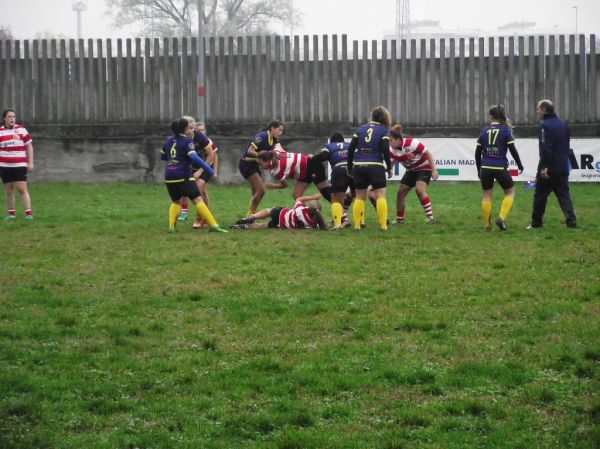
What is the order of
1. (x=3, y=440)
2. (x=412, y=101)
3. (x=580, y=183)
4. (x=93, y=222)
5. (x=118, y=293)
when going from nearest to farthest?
1. (x=3, y=440)
2. (x=118, y=293)
3. (x=93, y=222)
4. (x=580, y=183)
5. (x=412, y=101)

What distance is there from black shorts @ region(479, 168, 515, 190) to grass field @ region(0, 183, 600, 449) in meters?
1.05

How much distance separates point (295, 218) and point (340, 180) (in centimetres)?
90

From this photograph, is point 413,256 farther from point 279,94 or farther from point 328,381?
point 279,94

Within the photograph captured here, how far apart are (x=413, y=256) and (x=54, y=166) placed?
16.2 m

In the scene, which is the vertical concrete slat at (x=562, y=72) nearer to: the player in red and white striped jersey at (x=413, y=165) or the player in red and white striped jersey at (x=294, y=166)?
the player in red and white striped jersey at (x=413, y=165)

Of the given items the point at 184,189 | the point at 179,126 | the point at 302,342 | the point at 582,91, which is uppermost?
the point at 582,91

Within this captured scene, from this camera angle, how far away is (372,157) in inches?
570

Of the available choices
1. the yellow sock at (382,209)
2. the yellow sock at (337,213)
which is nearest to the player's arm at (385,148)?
the yellow sock at (382,209)

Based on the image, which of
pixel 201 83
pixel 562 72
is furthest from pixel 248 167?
pixel 562 72

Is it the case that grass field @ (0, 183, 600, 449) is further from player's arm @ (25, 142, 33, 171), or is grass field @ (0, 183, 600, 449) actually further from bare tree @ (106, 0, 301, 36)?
bare tree @ (106, 0, 301, 36)

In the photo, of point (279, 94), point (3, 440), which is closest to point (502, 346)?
point (3, 440)

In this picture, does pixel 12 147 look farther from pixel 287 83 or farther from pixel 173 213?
pixel 287 83

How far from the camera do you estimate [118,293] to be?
32.3 feet

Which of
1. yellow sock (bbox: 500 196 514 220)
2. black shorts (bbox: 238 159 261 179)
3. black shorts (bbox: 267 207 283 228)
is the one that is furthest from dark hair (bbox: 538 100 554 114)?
black shorts (bbox: 238 159 261 179)
